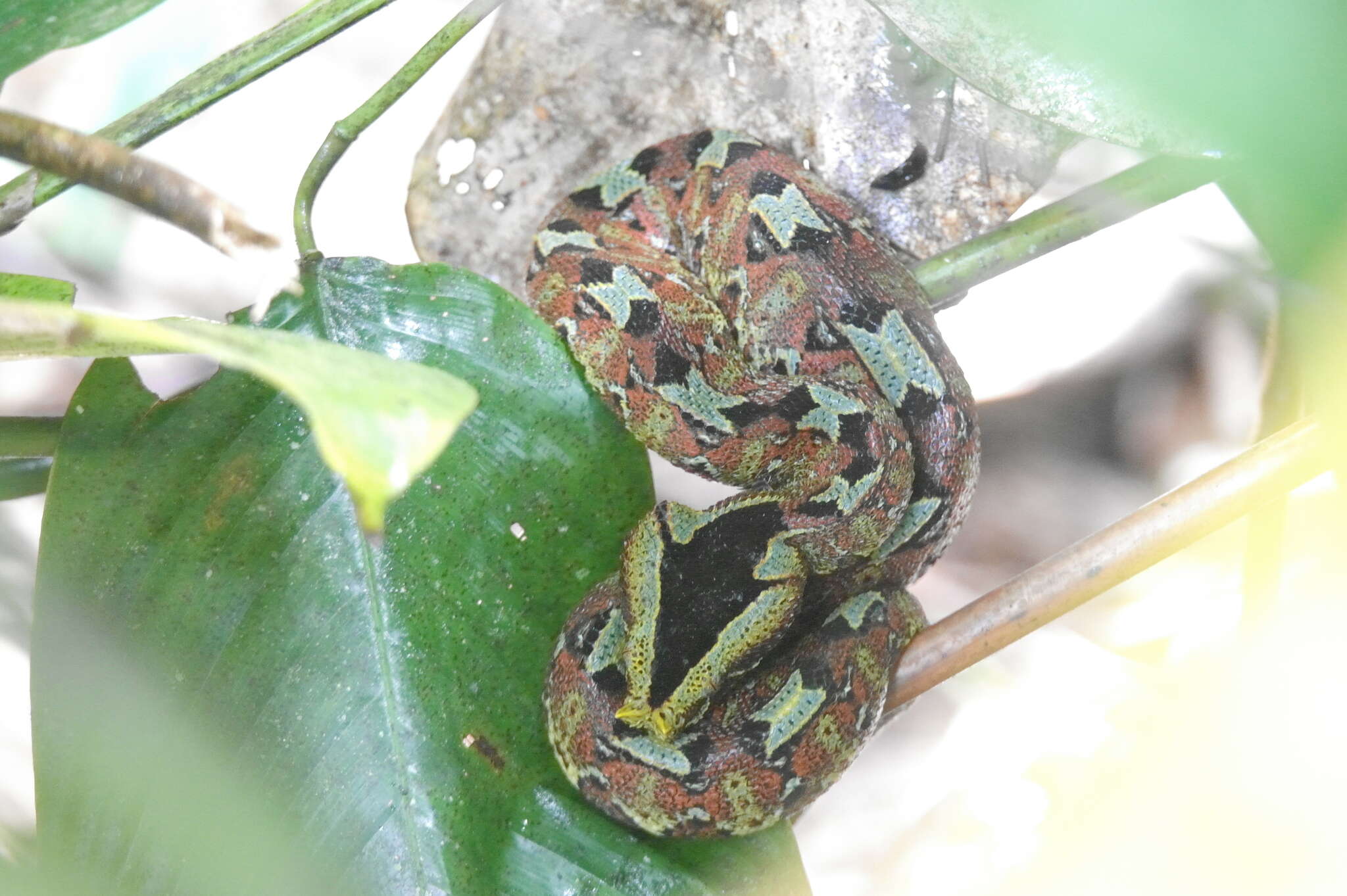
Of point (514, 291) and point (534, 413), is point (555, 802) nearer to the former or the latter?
point (534, 413)

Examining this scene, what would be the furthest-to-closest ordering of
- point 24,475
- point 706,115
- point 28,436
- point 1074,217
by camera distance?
point 706,115 → point 1074,217 → point 24,475 → point 28,436

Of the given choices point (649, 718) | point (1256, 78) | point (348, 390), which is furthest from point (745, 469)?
point (348, 390)


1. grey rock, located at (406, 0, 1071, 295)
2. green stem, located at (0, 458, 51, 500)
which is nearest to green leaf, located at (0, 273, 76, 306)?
green stem, located at (0, 458, 51, 500)

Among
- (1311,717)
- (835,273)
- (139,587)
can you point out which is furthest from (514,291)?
(1311,717)

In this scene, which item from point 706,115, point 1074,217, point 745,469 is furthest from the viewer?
point 706,115

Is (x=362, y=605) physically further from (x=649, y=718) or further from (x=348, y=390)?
(x=348, y=390)

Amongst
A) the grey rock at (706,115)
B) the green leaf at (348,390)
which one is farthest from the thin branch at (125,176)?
the grey rock at (706,115)

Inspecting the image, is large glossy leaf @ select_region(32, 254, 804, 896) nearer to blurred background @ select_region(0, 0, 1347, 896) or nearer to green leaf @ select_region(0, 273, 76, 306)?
green leaf @ select_region(0, 273, 76, 306)
